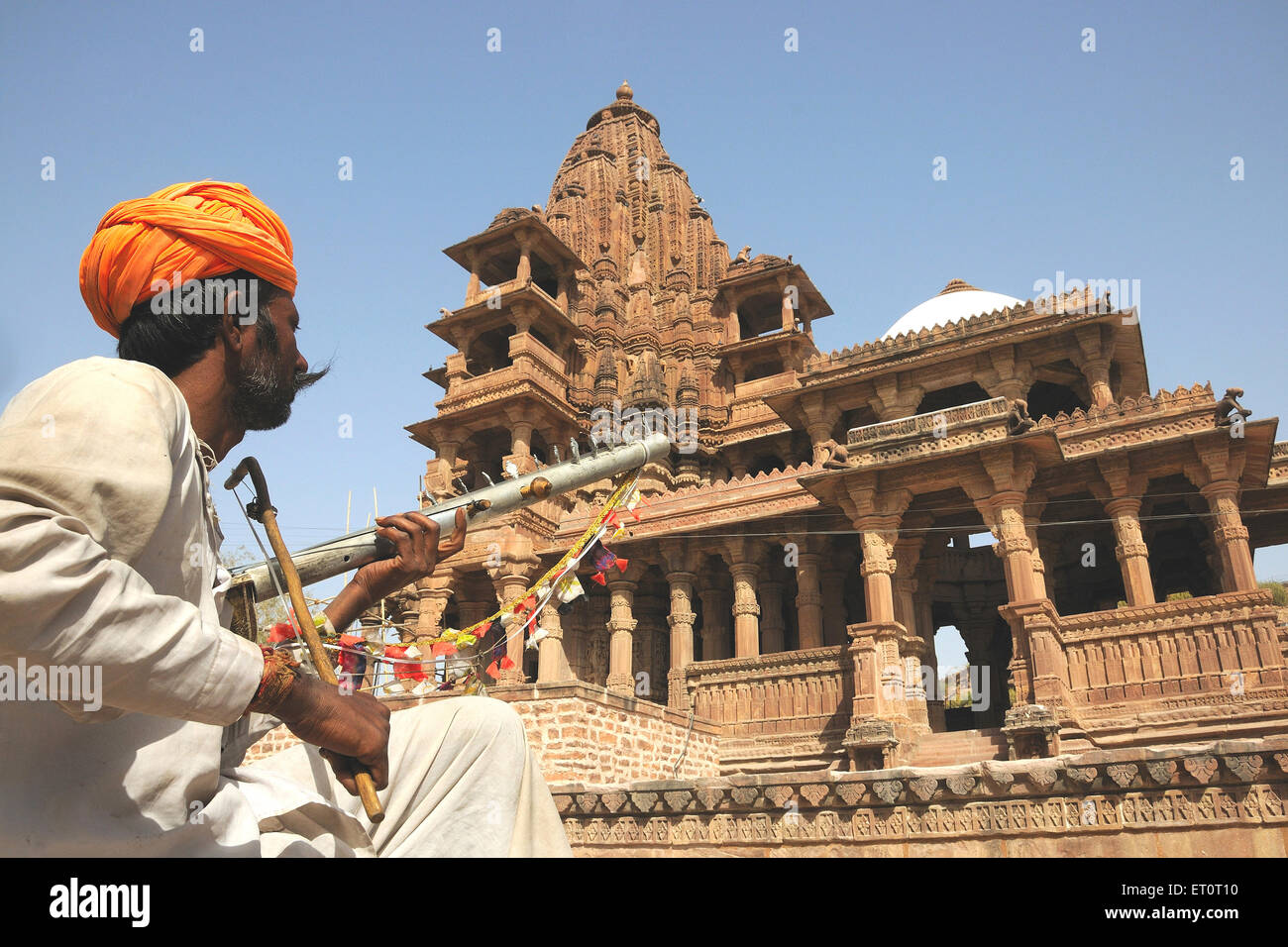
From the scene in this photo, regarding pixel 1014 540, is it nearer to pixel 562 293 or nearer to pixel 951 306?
pixel 951 306

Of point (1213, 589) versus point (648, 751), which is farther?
point (1213, 589)

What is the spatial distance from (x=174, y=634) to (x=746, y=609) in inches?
709

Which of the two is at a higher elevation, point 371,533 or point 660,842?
point 371,533

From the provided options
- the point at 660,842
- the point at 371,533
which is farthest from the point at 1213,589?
the point at 371,533

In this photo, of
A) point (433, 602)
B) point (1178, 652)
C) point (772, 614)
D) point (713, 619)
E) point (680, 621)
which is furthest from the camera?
point (433, 602)

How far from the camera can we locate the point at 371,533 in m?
2.36

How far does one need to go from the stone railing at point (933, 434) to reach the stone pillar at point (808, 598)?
12.1ft

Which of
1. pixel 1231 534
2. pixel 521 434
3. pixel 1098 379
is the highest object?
pixel 521 434

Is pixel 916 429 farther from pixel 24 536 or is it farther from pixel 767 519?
pixel 24 536

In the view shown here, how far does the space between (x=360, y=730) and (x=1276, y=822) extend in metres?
6.51

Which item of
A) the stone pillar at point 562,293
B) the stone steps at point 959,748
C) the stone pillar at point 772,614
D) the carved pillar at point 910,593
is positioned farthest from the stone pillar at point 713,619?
the stone pillar at point 562,293

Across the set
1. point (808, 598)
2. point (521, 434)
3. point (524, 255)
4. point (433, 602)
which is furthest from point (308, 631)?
point (524, 255)

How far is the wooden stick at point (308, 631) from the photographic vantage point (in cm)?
158

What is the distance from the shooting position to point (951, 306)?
81.9ft
